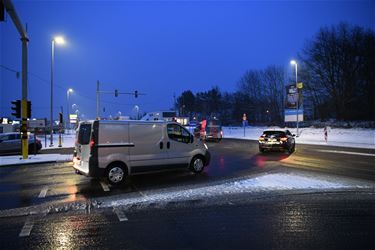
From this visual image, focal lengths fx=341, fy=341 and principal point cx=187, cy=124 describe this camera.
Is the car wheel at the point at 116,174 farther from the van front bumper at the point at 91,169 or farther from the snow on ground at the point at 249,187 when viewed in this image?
the snow on ground at the point at 249,187

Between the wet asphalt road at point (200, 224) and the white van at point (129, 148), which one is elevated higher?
the white van at point (129, 148)

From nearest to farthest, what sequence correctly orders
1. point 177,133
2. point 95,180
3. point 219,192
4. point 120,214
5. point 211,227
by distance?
point 211,227, point 120,214, point 219,192, point 95,180, point 177,133

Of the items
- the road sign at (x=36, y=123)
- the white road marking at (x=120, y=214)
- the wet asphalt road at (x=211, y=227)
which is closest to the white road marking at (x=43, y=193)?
the wet asphalt road at (x=211, y=227)

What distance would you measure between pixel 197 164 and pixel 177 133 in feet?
4.87

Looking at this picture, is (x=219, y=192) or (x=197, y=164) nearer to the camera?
(x=219, y=192)

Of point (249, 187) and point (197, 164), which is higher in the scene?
point (197, 164)

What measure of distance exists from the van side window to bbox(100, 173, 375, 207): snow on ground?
2.52 m

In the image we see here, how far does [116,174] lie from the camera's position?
10867mm

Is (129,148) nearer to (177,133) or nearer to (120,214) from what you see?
(177,133)

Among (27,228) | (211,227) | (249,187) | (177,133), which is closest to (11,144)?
(177,133)

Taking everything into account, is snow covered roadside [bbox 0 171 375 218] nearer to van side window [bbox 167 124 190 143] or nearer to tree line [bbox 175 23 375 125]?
van side window [bbox 167 124 190 143]

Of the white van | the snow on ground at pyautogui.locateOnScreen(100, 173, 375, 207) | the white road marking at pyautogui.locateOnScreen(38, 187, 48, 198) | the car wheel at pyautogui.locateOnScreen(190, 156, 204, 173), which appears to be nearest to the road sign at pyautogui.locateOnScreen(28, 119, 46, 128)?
the white van

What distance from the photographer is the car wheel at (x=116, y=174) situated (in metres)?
10.8

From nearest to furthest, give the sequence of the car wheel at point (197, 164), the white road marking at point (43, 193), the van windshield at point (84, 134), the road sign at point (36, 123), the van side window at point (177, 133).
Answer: the white road marking at point (43, 193), the van windshield at point (84, 134), the van side window at point (177, 133), the car wheel at point (197, 164), the road sign at point (36, 123)
